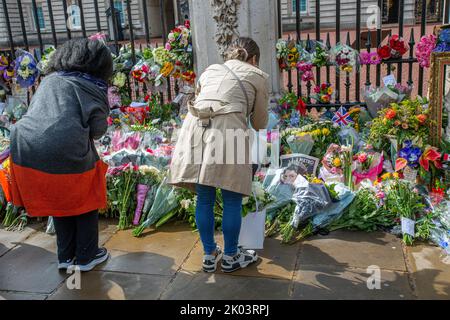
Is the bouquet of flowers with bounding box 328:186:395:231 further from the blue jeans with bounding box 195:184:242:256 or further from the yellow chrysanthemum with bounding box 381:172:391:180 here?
the blue jeans with bounding box 195:184:242:256

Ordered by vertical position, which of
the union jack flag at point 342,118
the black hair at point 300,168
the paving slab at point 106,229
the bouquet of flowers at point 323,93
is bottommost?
the paving slab at point 106,229

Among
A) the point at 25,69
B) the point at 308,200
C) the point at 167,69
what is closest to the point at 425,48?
the point at 308,200

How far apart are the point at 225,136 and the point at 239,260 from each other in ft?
2.94

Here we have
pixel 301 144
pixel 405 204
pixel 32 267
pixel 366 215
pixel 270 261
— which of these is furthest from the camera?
pixel 301 144

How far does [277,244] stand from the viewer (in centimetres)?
352

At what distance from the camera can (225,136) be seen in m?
2.84

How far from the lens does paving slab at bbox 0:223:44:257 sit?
12.4 ft

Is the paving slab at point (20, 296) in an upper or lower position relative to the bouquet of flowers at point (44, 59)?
lower

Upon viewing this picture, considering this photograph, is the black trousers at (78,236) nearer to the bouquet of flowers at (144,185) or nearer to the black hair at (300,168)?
the bouquet of flowers at (144,185)

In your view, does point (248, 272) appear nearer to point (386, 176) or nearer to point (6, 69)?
point (386, 176)

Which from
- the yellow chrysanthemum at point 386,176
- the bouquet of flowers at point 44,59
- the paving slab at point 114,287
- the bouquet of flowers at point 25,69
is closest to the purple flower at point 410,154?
the yellow chrysanthemum at point 386,176

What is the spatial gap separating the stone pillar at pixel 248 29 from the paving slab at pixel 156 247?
202 centimetres

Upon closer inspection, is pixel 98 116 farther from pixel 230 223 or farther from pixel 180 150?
pixel 230 223

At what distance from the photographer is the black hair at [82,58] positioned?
2873mm
